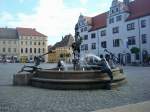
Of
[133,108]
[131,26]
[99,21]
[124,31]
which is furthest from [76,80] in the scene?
A: [99,21]

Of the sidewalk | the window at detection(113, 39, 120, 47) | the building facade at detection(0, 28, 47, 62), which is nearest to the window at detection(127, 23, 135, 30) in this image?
the window at detection(113, 39, 120, 47)

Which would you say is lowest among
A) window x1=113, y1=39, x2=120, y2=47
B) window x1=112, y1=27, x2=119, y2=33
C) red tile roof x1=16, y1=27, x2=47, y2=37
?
window x1=113, y1=39, x2=120, y2=47

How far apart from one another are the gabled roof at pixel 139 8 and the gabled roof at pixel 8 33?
6654cm

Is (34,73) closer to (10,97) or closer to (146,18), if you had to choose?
(10,97)

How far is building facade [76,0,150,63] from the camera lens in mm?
52844

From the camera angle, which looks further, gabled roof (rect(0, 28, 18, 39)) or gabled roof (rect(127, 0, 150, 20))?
gabled roof (rect(0, 28, 18, 39))

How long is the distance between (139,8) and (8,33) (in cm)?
7195

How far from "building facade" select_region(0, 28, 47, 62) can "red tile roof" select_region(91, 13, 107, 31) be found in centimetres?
4672

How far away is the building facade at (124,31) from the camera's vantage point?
5284cm

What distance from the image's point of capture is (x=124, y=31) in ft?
189

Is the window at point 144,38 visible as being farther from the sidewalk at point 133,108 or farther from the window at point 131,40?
the sidewalk at point 133,108

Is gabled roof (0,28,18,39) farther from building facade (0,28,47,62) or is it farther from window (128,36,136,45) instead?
window (128,36,136,45)

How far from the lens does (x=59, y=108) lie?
861 centimetres

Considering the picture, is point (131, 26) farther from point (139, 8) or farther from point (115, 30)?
point (115, 30)
